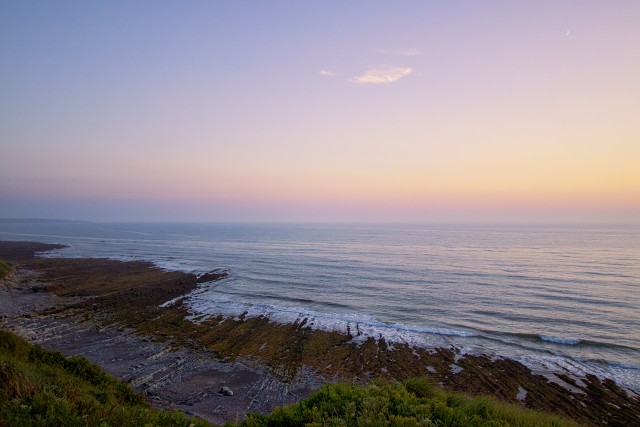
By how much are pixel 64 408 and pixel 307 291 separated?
3106cm

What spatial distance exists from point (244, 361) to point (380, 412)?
41.7 feet

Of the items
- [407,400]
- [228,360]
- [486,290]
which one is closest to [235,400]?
[228,360]

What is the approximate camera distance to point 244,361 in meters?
18.2

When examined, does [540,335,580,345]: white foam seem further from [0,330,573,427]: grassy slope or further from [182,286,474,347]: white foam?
[0,330,573,427]: grassy slope

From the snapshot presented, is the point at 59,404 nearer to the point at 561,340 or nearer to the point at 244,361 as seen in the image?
the point at 244,361

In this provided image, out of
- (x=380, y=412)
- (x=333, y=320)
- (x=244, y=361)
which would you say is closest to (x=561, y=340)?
(x=333, y=320)

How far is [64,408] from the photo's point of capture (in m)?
6.49

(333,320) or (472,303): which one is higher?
(472,303)

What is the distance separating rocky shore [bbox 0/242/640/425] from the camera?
1434 centimetres

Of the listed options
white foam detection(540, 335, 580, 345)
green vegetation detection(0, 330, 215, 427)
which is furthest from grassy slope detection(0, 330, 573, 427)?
white foam detection(540, 335, 580, 345)

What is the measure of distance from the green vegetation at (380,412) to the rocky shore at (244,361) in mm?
5788

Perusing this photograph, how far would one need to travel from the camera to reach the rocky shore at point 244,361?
47.0ft

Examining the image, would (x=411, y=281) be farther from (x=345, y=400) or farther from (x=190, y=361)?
(x=345, y=400)

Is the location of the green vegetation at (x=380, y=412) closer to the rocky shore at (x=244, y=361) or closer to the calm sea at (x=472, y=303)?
the rocky shore at (x=244, y=361)
